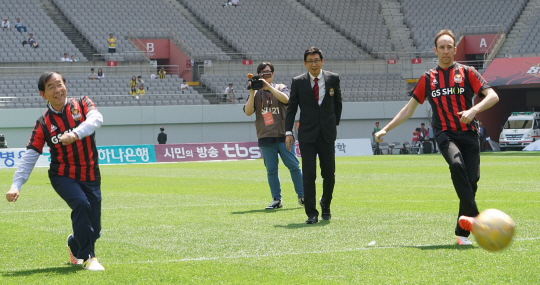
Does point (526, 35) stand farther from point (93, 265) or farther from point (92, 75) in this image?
point (93, 265)

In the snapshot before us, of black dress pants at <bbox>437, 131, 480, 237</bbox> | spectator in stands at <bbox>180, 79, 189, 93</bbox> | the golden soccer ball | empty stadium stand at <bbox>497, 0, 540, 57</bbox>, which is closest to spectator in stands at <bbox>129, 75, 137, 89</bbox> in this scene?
spectator in stands at <bbox>180, 79, 189, 93</bbox>

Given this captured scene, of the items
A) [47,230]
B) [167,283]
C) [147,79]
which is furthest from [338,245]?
[147,79]

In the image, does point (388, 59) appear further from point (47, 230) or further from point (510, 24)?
point (47, 230)

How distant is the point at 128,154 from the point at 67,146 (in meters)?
28.7

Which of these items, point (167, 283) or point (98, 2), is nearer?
point (167, 283)

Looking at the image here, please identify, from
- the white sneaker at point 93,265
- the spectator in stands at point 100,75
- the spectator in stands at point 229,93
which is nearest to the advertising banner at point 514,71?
the spectator in stands at point 229,93

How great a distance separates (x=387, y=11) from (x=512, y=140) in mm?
16397

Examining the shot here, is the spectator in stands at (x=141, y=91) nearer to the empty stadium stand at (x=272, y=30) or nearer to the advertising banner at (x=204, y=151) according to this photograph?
the advertising banner at (x=204, y=151)

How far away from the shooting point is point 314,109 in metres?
9.23

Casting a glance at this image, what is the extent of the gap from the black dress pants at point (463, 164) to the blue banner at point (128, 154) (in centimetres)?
2820

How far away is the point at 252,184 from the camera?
58.3 ft

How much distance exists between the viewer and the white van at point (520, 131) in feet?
132

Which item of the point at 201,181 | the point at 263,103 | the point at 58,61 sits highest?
the point at 58,61

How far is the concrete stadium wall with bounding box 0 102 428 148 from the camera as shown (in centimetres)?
3656
